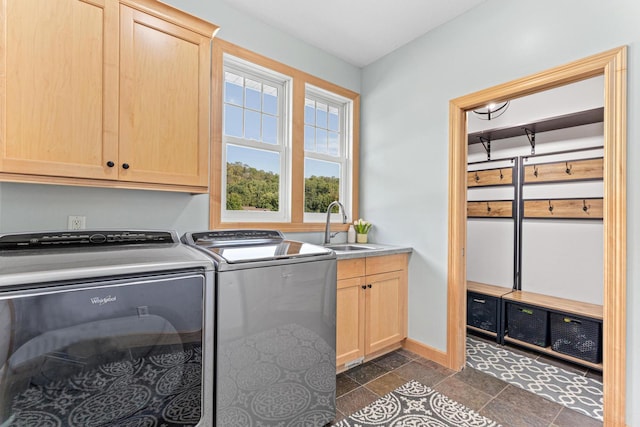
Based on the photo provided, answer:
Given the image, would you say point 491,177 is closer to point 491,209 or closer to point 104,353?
point 491,209

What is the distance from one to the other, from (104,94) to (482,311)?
11.1ft

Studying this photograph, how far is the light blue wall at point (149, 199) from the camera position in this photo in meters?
1.59

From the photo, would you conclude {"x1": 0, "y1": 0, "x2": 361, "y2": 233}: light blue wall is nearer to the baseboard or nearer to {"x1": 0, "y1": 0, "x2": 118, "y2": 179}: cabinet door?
{"x1": 0, "y1": 0, "x2": 118, "y2": 179}: cabinet door

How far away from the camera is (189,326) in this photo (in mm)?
1299

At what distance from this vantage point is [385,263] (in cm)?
252

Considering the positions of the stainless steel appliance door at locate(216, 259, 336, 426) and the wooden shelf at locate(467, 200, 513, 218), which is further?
the wooden shelf at locate(467, 200, 513, 218)

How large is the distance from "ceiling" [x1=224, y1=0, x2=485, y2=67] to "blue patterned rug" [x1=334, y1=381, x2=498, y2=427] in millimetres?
2800

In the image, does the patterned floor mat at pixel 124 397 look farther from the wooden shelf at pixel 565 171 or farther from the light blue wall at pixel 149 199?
the wooden shelf at pixel 565 171

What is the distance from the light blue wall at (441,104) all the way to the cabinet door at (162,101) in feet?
5.74

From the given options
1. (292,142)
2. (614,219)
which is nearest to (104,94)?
(292,142)

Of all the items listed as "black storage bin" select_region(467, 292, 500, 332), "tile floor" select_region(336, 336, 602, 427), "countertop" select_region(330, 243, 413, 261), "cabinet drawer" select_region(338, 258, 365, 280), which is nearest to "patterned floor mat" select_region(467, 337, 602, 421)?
"tile floor" select_region(336, 336, 602, 427)

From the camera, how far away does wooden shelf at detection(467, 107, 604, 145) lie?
2502 millimetres

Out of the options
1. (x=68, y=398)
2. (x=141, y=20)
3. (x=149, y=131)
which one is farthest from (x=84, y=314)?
(x=141, y=20)

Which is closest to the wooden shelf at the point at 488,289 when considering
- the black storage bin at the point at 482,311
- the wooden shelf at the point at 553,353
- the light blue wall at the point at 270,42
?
the black storage bin at the point at 482,311
